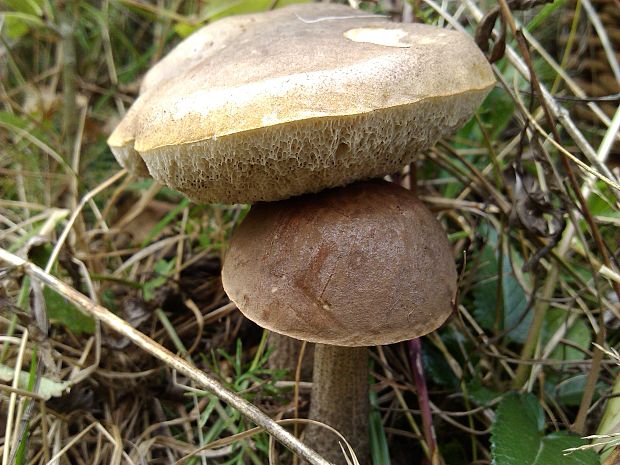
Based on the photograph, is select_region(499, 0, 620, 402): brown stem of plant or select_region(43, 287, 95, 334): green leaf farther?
select_region(43, 287, 95, 334): green leaf

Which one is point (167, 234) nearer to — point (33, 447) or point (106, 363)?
point (106, 363)

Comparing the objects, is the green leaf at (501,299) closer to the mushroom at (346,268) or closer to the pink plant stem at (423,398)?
the pink plant stem at (423,398)

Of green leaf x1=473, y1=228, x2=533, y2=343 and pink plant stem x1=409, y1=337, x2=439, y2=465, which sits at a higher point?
green leaf x1=473, y1=228, x2=533, y2=343

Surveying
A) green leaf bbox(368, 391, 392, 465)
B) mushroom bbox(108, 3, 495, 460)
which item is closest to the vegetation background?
green leaf bbox(368, 391, 392, 465)

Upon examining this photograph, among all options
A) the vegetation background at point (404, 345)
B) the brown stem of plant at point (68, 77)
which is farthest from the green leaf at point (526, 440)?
the brown stem of plant at point (68, 77)

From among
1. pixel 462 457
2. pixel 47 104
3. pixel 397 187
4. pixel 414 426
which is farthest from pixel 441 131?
pixel 47 104

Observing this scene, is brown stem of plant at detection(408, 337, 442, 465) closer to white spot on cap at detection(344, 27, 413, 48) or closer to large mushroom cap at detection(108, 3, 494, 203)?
large mushroom cap at detection(108, 3, 494, 203)

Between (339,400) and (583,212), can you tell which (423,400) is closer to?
(339,400)

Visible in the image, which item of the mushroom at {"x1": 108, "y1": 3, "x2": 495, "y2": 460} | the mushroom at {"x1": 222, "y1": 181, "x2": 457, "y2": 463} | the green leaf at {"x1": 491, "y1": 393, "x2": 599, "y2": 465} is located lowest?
the green leaf at {"x1": 491, "y1": 393, "x2": 599, "y2": 465}
